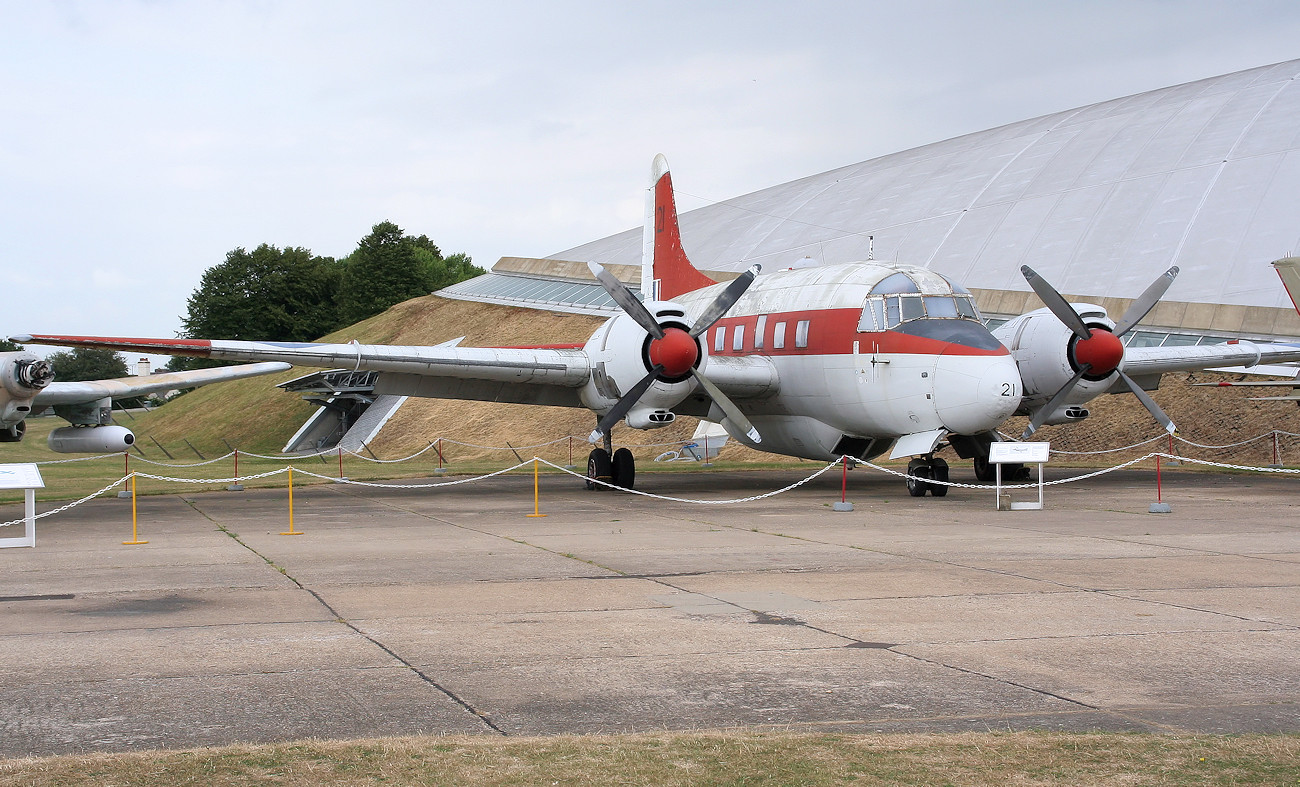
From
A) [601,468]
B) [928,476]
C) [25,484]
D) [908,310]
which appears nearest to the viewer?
[25,484]

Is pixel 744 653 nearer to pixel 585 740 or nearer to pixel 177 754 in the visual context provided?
pixel 585 740

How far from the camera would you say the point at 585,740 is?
17.9 ft

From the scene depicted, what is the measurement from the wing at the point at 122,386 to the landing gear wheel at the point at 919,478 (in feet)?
41.3

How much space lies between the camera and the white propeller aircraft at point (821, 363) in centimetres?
1923

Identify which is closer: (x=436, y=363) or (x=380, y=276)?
(x=436, y=363)

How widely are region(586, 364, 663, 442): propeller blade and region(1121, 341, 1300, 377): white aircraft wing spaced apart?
1026 cm

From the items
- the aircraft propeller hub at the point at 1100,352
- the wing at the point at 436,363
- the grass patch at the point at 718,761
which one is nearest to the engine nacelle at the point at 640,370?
the wing at the point at 436,363

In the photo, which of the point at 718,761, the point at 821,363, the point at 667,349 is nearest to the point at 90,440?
the point at 667,349

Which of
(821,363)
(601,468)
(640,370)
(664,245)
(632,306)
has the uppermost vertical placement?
(664,245)

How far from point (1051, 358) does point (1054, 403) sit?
3.24 ft

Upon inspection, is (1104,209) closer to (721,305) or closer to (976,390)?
(721,305)

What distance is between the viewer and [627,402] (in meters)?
21.1

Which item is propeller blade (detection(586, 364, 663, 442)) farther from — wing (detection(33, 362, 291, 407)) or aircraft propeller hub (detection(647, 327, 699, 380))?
wing (detection(33, 362, 291, 407))

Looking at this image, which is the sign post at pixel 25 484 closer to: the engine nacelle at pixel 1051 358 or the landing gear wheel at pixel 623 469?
the landing gear wheel at pixel 623 469
